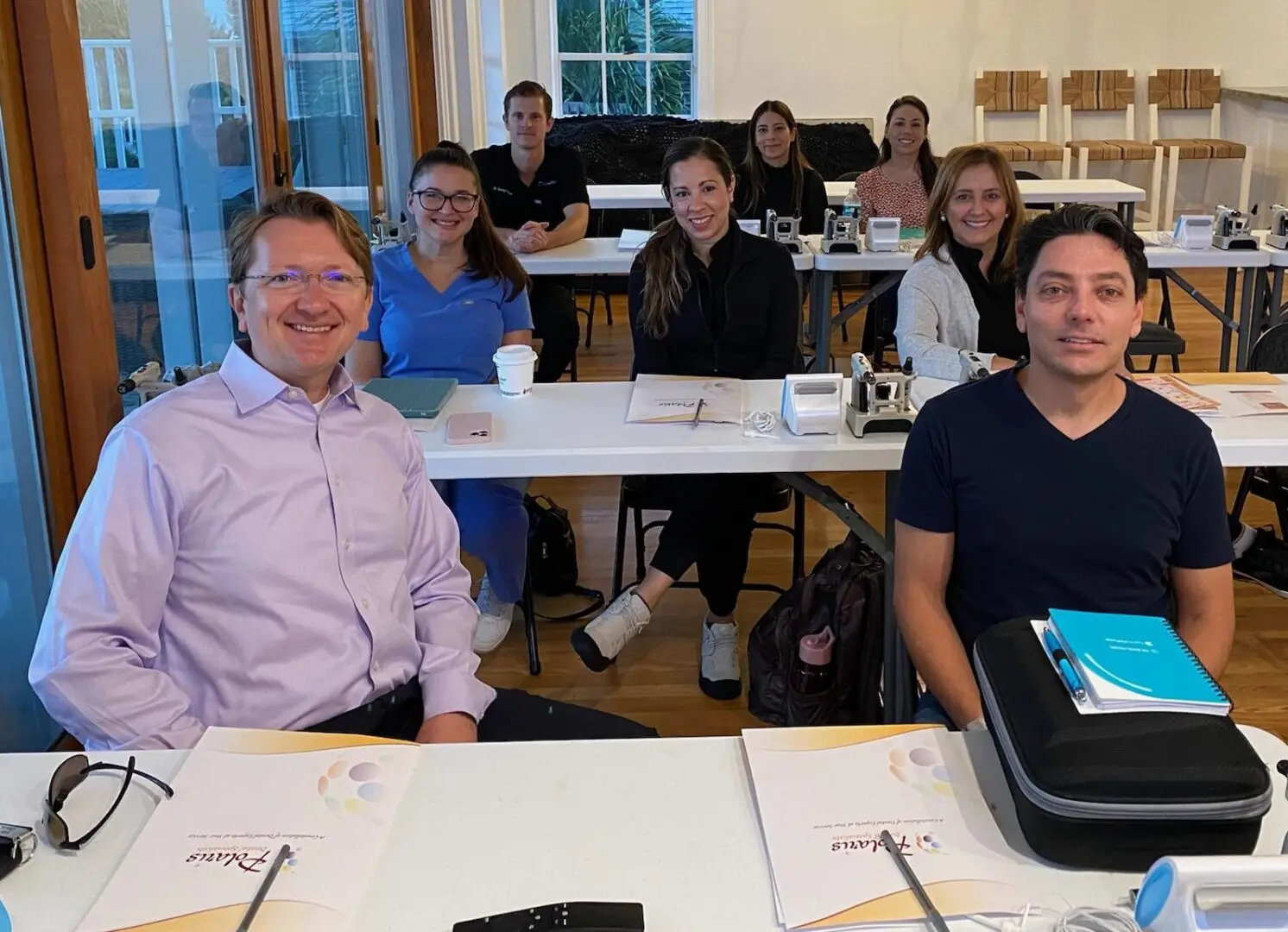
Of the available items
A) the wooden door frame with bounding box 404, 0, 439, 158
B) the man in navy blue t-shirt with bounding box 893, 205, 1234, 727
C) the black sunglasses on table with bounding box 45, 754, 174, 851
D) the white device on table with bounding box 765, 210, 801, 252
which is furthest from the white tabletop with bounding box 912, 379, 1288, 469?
the wooden door frame with bounding box 404, 0, 439, 158

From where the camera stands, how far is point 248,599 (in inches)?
58.0

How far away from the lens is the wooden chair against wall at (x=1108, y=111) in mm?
8484

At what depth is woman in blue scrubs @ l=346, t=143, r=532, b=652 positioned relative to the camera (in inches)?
113

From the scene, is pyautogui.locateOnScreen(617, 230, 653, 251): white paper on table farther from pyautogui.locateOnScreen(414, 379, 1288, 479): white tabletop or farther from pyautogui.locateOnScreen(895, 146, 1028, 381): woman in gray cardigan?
pyautogui.locateOnScreen(414, 379, 1288, 479): white tabletop

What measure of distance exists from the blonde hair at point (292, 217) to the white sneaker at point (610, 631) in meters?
1.24

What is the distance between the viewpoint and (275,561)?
4.86ft

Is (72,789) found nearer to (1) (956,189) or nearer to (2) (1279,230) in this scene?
(1) (956,189)

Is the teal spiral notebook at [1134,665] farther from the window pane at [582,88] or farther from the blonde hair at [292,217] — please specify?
the window pane at [582,88]

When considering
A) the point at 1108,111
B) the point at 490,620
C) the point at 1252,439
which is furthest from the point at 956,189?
the point at 1108,111

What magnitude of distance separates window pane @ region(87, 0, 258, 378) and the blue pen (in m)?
1.74

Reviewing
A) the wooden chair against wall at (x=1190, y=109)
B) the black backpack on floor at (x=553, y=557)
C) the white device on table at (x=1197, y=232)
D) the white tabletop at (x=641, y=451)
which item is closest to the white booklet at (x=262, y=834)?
the white tabletop at (x=641, y=451)

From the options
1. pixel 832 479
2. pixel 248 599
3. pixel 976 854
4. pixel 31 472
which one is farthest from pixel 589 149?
pixel 976 854

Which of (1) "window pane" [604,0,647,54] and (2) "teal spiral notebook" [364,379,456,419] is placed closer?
(2) "teal spiral notebook" [364,379,456,419]

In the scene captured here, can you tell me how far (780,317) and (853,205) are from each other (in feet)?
5.98
